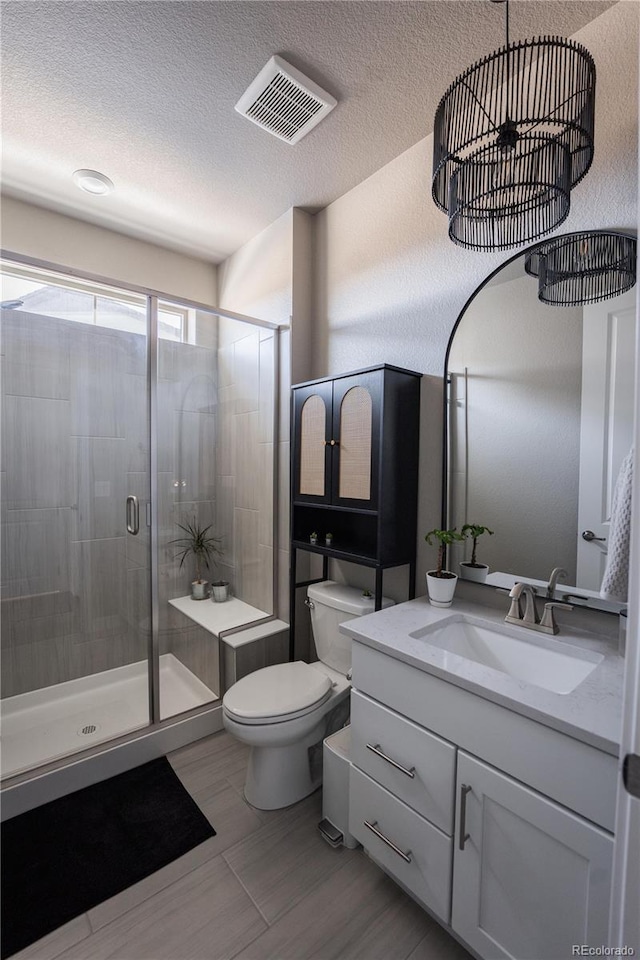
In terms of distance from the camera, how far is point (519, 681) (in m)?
1.06

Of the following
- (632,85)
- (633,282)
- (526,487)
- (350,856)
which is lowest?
(350,856)

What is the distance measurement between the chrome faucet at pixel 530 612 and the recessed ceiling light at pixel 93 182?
2583mm

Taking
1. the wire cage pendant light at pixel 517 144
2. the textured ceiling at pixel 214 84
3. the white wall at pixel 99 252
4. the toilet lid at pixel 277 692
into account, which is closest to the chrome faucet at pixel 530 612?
the toilet lid at pixel 277 692

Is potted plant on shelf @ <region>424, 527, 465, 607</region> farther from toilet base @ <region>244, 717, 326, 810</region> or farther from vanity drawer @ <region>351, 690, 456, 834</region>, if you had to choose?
toilet base @ <region>244, 717, 326, 810</region>

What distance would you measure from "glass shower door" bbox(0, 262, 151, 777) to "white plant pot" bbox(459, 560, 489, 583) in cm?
145

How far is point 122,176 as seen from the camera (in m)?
2.09

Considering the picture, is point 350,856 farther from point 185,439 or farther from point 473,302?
point 473,302

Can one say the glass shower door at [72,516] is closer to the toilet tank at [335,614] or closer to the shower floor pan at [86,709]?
the shower floor pan at [86,709]

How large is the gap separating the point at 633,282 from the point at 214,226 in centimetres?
221

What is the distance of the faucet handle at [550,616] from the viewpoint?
1.36 metres

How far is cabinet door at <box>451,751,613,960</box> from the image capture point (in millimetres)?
869

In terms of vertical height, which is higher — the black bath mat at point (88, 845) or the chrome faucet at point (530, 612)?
the chrome faucet at point (530, 612)

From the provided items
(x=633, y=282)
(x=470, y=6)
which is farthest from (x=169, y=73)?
(x=633, y=282)

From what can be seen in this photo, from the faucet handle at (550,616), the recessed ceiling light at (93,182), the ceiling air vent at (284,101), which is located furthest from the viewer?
the recessed ceiling light at (93,182)
